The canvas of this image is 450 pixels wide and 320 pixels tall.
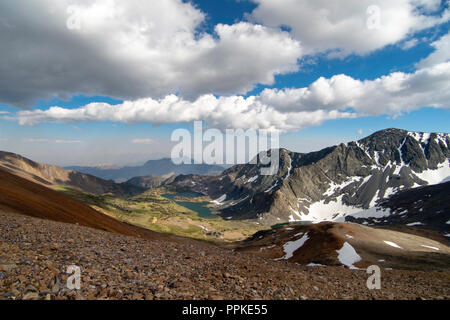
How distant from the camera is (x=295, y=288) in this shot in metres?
15.3

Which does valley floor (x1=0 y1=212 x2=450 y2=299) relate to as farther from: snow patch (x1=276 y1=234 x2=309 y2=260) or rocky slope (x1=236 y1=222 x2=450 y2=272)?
snow patch (x1=276 y1=234 x2=309 y2=260)

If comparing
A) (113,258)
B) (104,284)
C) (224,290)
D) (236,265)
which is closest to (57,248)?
(113,258)

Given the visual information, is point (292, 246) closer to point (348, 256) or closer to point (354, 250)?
point (354, 250)

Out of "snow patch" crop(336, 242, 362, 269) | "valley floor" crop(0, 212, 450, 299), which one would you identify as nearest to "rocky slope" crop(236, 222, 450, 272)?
"snow patch" crop(336, 242, 362, 269)

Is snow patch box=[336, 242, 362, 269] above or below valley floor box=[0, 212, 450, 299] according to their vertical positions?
below

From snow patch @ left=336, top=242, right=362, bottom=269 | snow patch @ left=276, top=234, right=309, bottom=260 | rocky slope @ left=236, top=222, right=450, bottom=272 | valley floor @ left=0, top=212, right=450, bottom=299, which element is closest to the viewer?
valley floor @ left=0, top=212, right=450, bottom=299

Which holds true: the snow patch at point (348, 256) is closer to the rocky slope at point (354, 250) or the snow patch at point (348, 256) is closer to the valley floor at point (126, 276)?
the rocky slope at point (354, 250)

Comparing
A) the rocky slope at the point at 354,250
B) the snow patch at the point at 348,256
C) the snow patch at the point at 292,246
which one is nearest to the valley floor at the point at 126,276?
the snow patch at the point at 348,256

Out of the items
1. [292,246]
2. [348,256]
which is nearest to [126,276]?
[348,256]

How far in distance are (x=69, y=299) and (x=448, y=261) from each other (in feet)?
253
